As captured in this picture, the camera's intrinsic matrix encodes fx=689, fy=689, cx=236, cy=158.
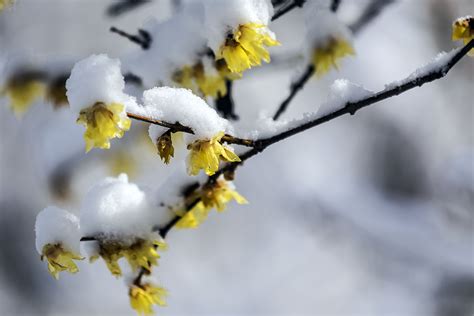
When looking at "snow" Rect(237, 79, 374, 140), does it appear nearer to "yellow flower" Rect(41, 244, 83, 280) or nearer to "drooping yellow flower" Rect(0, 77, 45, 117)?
"yellow flower" Rect(41, 244, 83, 280)

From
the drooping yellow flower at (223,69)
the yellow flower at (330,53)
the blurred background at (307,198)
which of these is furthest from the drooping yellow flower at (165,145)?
the blurred background at (307,198)

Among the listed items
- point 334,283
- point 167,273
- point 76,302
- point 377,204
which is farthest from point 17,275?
point 377,204

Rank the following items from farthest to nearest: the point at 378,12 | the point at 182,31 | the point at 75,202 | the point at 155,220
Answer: the point at 75,202 < the point at 378,12 < the point at 182,31 < the point at 155,220

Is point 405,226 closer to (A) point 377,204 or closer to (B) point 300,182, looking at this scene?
(A) point 377,204

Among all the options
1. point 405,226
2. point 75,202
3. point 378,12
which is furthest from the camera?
point 405,226

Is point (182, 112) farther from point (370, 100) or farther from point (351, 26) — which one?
point (351, 26)

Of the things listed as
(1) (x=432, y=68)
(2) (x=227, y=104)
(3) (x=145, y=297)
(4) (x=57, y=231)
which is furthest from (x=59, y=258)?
(1) (x=432, y=68)

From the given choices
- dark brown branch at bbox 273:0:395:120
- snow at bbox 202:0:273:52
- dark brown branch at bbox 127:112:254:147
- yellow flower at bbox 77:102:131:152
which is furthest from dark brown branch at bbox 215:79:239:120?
yellow flower at bbox 77:102:131:152
